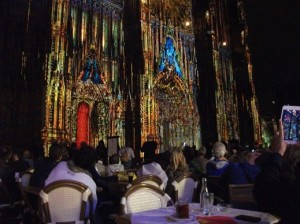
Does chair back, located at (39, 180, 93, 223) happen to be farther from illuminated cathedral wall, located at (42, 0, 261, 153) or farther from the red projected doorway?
the red projected doorway

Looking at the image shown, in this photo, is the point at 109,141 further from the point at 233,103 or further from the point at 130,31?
the point at 233,103

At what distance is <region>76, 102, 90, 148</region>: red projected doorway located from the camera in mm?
15305

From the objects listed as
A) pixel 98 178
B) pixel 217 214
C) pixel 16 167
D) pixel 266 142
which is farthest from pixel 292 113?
pixel 266 142

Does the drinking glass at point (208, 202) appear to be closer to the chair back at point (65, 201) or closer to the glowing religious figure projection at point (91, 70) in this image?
the chair back at point (65, 201)

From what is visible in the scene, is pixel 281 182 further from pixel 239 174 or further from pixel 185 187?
pixel 185 187

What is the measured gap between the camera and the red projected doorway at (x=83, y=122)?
50.2ft

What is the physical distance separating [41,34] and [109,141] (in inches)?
313

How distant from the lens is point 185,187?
15.7 feet

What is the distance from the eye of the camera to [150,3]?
20.0m

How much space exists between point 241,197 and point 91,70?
1358 centimetres

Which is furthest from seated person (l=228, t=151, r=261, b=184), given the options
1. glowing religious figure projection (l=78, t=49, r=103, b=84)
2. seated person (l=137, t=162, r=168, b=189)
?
glowing religious figure projection (l=78, t=49, r=103, b=84)

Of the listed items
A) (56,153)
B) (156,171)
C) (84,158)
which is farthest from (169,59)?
(84,158)

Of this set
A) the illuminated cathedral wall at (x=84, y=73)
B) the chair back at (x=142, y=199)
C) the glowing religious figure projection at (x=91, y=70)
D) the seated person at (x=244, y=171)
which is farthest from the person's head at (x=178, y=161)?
the glowing religious figure projection at (x=91, y=70)

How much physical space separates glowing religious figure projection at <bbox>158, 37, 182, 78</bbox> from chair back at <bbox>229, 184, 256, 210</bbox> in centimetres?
1604
